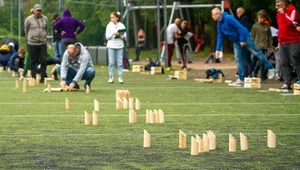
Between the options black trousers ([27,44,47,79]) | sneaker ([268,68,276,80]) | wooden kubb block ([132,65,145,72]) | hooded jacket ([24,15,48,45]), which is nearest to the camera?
sneaker ([268,68,276,80])

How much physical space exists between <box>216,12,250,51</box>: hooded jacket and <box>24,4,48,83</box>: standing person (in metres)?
4.94

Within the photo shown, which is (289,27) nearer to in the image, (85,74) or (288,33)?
(288,33)

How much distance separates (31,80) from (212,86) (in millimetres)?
4892

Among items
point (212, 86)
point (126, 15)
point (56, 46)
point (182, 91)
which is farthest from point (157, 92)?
point (126, 15)

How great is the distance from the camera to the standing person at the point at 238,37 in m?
24.5

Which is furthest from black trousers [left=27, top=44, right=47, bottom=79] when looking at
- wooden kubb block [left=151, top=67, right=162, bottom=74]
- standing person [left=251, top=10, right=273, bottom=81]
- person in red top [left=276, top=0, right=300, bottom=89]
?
wooden kubb block [left=151, top=67, right=162, bottom=74]

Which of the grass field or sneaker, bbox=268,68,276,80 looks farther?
sneaker, bbox=268,68,276,80

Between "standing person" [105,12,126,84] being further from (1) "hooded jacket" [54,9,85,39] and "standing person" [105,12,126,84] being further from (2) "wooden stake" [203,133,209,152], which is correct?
(2) "wooden stake" [203,133,209,152]

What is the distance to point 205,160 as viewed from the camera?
407 inches

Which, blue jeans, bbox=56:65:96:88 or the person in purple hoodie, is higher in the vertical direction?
the person in purple hoodie

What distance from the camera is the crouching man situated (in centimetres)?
2153

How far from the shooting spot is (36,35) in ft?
84.6

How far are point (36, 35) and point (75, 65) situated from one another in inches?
154

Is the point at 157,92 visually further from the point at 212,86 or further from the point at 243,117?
the point at 243,117
